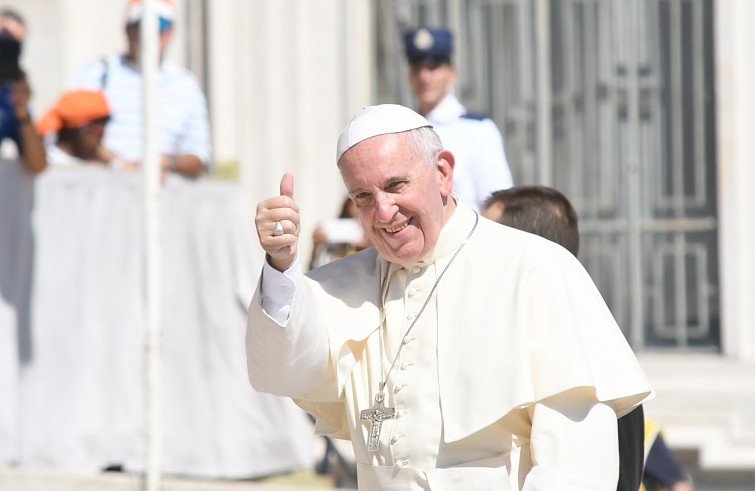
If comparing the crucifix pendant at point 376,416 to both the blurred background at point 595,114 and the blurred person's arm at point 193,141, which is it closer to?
the blurred person's arm at point 193,141

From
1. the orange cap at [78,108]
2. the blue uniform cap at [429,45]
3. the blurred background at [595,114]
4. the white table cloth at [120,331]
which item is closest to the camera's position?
the blue uniform cap at [429,45]

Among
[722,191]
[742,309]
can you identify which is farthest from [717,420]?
[722,191]

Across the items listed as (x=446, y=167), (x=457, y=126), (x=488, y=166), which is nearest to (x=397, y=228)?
(x=446, y=167)

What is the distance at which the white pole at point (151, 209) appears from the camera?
6.32 m

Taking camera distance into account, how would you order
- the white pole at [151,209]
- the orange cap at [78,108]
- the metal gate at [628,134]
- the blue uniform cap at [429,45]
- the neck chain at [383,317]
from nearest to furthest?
the neck chain at [383,317], the blue uniform cap at [429,45], the white pole at [151,209], the orange cap at [78,108], the metal gate at [628,134]

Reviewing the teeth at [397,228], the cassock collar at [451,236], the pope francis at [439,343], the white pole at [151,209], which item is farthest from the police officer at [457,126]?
the teeth at [397,228]

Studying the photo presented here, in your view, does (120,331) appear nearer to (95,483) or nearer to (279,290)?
(95,483)

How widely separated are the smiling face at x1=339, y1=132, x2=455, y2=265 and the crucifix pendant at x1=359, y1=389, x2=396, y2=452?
32cm

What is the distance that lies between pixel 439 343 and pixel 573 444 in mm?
405

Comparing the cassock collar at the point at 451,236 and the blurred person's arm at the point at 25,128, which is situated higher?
the blurred person's arm at the point at 25,128

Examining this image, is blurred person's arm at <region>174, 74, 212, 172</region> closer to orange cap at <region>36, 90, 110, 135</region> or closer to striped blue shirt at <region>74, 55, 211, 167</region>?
striped blue shirt at <region>74, 55, 211, 167</region>

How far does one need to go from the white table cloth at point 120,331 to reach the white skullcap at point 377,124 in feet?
12.1

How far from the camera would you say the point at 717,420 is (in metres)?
8.15

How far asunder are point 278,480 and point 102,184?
1.67 metres
